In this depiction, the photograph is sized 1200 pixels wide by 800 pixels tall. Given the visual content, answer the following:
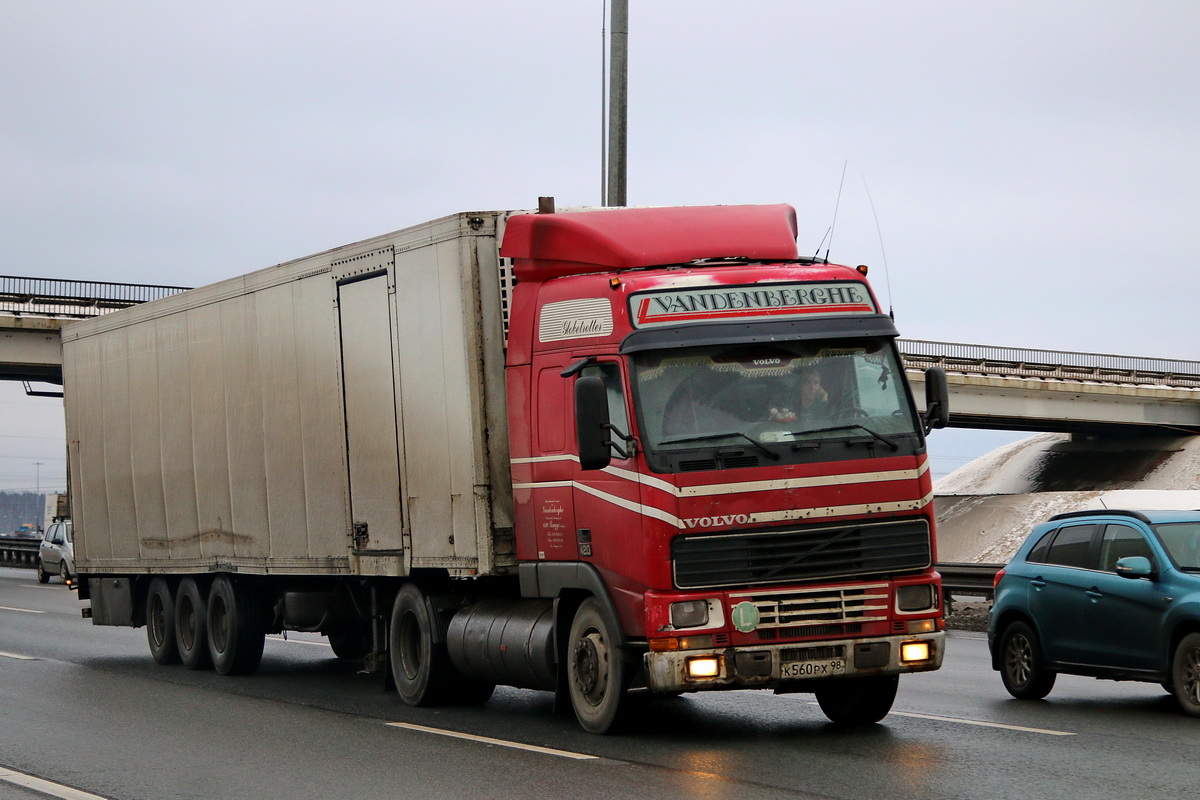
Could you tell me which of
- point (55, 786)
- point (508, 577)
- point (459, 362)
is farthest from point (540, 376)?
point (55, 786)

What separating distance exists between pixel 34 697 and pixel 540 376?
6.21 meters

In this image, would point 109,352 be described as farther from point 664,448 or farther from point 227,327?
point 664,448

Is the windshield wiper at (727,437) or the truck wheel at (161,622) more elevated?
the windshield wiper at (727,437)

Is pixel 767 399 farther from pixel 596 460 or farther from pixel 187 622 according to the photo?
pixel 187 622

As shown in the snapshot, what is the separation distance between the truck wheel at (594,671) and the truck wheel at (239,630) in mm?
6176

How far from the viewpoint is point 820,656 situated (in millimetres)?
10086

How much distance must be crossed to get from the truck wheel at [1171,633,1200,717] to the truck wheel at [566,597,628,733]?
4.15 meters

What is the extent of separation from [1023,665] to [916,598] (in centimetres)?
322

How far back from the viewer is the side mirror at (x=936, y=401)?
1066 centimetres

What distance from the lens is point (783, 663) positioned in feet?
32.8

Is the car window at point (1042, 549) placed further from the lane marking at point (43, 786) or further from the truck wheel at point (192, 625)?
the truck wheel at point (192, 625)

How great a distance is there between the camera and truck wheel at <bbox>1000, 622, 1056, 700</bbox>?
12883 millimetres

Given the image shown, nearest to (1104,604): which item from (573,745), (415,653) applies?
(573,745)

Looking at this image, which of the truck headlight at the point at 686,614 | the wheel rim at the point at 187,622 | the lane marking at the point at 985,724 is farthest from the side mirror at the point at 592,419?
the wheel rim at the point at 187,622
